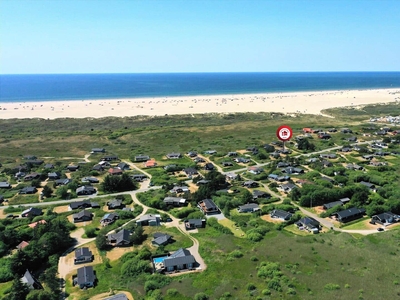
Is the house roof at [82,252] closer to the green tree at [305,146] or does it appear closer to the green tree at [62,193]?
the green tree at [62,193]

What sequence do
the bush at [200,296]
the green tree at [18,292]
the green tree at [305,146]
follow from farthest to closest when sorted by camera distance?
the green tree at [305,146] < the bush at [200,296] < the green tree at [18,292]

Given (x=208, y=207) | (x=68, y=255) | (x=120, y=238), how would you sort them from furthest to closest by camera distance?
1. (x=208, y=207)
2. (x=120, y=238)
3. (x=68, y=255)

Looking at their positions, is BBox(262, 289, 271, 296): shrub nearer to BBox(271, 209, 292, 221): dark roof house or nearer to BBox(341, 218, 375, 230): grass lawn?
BBox(271, 209, 292, 221): dark roof house

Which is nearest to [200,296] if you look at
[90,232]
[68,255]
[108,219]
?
[68,255]

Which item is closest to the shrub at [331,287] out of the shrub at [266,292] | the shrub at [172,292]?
the shrub at [266,292]

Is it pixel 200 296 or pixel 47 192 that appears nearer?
pixel 200 296

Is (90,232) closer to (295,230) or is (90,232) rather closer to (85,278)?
(85,278)

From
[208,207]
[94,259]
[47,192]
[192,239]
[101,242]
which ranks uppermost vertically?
[47,192]
